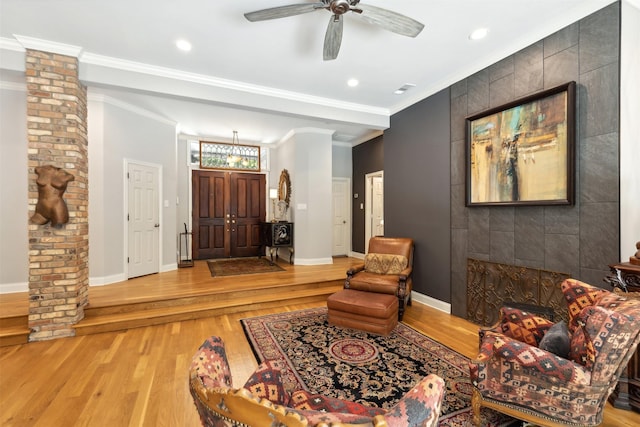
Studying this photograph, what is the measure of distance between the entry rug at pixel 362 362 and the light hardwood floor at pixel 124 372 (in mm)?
229

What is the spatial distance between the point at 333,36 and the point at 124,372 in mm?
3384

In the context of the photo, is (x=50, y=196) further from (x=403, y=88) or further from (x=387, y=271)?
(x=403, y=88)

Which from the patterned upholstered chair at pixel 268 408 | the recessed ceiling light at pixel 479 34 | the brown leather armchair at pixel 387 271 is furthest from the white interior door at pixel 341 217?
the patterned upholstered chair at pixel 268 408

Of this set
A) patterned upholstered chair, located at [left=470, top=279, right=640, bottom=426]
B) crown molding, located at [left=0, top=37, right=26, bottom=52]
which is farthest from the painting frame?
crown molding, located at [left=0, top=37, right=26, bottom=52]

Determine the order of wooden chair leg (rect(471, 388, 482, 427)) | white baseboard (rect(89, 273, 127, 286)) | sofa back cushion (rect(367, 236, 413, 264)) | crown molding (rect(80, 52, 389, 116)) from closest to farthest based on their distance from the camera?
1. wooden chair leg (rect(471, 388, 482, 427))
2. crown molding (rect(80, 52, 389, 116))
3. sofa back cushion (rect(367, 236, 413, 264))
4. white baseboard (rect(89, 273, 127, 286))

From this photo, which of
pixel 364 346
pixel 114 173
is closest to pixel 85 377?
pixel 364 346

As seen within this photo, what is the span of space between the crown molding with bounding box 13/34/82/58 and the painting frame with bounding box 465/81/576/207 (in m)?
4.50

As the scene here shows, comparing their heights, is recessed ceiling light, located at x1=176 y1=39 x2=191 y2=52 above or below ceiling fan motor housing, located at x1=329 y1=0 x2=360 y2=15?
above

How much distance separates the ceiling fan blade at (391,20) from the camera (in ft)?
6.75

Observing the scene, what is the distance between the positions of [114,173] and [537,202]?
18.9 ft

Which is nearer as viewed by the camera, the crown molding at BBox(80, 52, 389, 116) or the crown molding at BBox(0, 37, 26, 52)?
the crown molding at BBox(0, 37, 26, 52)

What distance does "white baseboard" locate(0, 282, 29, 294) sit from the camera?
3821 mm

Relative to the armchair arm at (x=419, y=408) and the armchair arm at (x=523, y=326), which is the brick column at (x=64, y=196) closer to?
the armchair arm at (x=419, y=408)

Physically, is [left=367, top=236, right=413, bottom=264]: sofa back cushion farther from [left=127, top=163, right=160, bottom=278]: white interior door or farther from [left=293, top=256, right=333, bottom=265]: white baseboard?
[left=127, top=163, right=160, bottom=278]: white interior door
